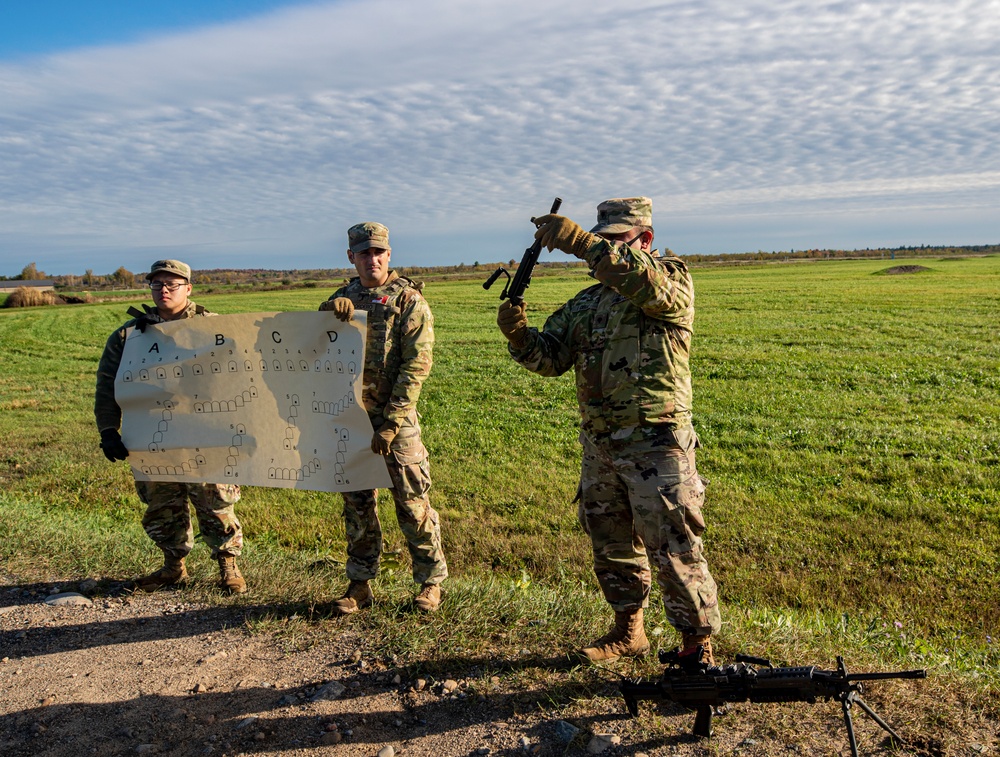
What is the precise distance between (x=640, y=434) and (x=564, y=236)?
3.55 feet

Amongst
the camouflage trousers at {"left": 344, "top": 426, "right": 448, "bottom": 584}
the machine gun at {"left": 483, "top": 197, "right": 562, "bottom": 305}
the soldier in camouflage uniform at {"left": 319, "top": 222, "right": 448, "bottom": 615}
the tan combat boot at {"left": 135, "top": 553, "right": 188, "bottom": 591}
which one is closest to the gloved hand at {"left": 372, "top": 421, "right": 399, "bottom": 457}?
the soldier in camouflage uniform at {"left": 319, "top": 222, "right": 448, "bottom": 615}

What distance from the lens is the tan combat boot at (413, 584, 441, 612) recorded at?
4.76 meters

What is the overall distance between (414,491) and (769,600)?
9.63 feet

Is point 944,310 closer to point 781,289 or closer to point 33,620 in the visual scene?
point 781,289

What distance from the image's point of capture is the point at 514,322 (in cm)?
400

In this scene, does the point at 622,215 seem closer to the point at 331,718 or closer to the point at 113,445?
the point at 331,718

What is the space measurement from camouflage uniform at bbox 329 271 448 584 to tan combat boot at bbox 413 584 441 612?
0.05 meters

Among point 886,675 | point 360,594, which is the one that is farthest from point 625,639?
point 360,594

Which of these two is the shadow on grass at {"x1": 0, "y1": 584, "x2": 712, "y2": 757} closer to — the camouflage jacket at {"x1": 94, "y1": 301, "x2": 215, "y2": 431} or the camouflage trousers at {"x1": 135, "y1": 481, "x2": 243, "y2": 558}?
the camouflage trousers at {"x1": 135, "y1": 481, "x2": 243, "y2": 558}

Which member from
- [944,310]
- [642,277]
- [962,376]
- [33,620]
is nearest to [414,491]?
[642,277]

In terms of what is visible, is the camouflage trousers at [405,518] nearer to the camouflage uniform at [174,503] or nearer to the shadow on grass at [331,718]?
the shadow on grass at [331,718]

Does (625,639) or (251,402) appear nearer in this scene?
(625,639)

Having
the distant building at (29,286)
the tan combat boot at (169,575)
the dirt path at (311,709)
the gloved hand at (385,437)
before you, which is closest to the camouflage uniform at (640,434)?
the dirt path at (311,709)

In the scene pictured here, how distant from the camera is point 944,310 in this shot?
88.2 feet
